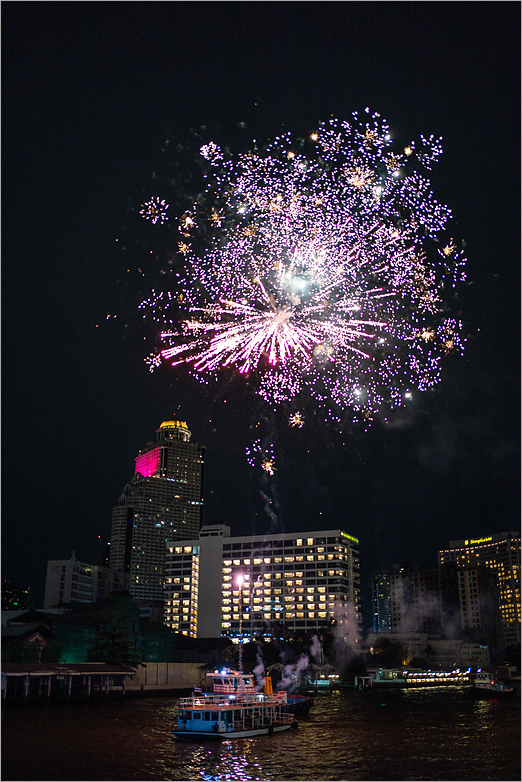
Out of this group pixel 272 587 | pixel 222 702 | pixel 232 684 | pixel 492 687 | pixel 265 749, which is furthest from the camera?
pixel 272 587

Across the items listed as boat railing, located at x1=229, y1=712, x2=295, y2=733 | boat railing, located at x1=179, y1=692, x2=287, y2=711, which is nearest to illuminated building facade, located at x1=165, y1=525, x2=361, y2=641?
boat railing, located at x1=229, y1=712, x2=295, y2=733

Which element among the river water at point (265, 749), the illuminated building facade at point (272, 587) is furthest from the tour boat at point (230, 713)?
the illuminated building facade at point (272, 587)

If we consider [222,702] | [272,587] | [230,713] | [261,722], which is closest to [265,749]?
[230,713]

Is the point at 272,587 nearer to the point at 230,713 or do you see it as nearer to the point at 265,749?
the point at 230,713

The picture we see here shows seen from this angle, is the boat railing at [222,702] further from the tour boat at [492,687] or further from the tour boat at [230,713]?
the tour boat at [492,687]

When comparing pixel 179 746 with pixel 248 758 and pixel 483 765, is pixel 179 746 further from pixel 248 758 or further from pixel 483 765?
pixel 483 765
